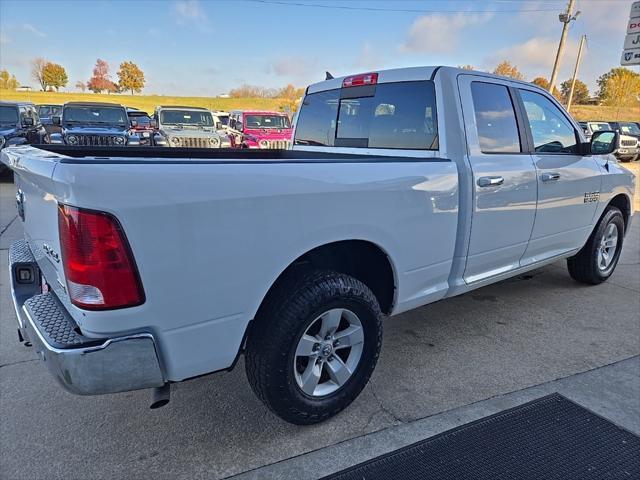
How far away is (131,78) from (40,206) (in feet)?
305

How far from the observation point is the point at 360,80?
3.48 metres

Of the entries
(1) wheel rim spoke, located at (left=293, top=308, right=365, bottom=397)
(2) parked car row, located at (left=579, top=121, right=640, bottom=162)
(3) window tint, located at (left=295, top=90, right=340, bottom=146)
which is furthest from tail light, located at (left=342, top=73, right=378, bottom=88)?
(2) parked car row, located at (left=579, top=121, right=640, bottom=162)

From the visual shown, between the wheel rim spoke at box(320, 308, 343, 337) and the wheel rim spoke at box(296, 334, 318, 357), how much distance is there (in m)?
0.08

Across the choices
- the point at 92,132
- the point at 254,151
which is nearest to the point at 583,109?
the point at 92,132

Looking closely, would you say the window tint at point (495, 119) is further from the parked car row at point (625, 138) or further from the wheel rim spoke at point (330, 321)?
the parked car row at point (625, 138)

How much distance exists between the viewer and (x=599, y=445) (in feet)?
7.63

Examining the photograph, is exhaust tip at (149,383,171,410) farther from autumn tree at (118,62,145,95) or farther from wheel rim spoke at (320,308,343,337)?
autumn tree at (118,62,145,95)

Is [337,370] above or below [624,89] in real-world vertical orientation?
below

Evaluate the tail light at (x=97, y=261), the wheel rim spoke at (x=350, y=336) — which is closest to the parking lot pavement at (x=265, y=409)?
the wheel rim spoke at (x=350, y=336)

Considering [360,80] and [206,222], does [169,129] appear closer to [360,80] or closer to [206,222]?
[360,80]

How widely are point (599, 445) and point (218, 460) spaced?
1.97 metres

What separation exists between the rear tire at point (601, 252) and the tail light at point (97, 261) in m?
4.37

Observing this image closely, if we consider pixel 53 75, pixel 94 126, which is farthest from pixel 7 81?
pixel 94 126

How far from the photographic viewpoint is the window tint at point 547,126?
11.5 ft
